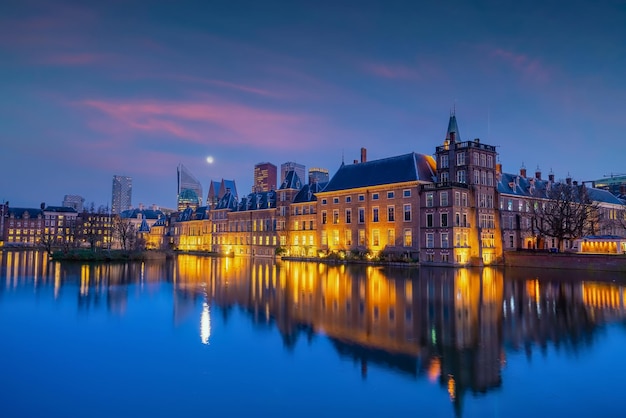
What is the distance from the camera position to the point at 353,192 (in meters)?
66.6

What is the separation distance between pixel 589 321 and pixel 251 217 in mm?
77310

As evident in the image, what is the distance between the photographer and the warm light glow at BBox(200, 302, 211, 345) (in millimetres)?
16141

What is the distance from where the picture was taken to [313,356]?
44.7 feet

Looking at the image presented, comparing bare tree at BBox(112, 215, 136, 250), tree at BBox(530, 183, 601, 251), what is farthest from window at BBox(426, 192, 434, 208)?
bare tree at BBox(112, 215, 136, 250)

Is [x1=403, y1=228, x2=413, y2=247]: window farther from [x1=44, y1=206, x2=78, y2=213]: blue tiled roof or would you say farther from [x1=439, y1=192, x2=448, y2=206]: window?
[x1=44, y1=206, x2=78, y2=213]: blue tiled roof

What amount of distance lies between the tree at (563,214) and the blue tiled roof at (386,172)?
16.5 meters

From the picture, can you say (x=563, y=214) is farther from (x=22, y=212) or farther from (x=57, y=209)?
(x=22, y=212)

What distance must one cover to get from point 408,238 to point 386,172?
10.9 m

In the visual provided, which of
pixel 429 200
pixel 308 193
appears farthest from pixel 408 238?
pixel 308 193

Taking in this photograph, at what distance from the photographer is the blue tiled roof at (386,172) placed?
5972cm

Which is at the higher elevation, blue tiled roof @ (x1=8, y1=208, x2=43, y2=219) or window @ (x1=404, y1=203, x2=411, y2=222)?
blue tiled roof @ (x1=8, y1=208, x2=43, y2=219)

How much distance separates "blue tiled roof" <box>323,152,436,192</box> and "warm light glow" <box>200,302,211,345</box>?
4184 centimetres

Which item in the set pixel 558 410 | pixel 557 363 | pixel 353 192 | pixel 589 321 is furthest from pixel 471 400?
pixel 353 192

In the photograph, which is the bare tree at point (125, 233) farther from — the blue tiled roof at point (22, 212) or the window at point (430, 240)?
the blue tiled roof at point (22, 212)
